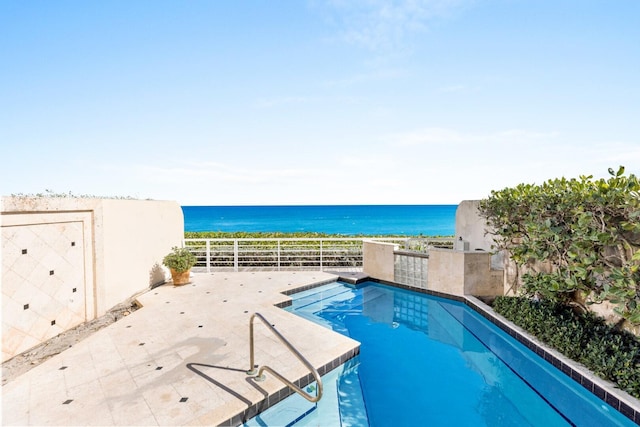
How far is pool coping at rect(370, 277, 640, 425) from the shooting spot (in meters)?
2.92

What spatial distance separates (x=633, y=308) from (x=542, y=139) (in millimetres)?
8099

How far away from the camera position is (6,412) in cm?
272

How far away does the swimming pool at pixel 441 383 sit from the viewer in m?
3.03

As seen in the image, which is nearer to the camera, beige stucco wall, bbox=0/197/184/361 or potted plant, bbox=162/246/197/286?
beige stucco wall, bbox=0/197/184/361

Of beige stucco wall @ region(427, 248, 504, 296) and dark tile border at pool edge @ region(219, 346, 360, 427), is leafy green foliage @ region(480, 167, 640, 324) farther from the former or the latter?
dark tile border at pool edge @ region(219, 346, 360, 427)

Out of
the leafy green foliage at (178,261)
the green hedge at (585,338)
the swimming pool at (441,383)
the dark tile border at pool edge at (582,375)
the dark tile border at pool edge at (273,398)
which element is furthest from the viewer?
the leafy green foliage at (178,261)

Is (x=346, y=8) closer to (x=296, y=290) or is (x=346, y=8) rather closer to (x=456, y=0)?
(x=456, y=0)

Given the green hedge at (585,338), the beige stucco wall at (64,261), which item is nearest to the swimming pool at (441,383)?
the green hedge at (585,338)

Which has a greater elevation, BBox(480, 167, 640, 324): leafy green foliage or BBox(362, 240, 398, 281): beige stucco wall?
BBox(480, 167, 640, 324): leafy green foliage

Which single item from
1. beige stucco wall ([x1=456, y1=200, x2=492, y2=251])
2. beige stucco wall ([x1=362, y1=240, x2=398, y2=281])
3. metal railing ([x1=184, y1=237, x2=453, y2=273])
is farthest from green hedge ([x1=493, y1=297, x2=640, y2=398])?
metal railing ([x1=184, y1=237, x2=453, y2=273])

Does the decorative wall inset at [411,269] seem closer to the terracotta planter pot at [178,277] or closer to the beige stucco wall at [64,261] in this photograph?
the terracotta planter pot at [178,277]

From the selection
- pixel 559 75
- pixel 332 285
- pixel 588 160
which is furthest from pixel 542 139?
pixel 332 285

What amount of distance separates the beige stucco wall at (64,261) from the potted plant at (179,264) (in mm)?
455

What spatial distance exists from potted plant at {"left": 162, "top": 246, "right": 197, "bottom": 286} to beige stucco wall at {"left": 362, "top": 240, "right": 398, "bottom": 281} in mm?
4471
